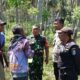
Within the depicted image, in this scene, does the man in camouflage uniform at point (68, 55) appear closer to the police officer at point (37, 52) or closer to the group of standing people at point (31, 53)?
the group of standing people at point (31, 53)

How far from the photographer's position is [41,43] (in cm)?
743

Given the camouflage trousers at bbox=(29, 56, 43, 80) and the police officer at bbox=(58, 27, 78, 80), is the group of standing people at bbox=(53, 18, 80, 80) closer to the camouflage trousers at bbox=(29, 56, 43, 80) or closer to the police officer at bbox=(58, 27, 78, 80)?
the police officer at bbox=(58, 27, 78, 80)

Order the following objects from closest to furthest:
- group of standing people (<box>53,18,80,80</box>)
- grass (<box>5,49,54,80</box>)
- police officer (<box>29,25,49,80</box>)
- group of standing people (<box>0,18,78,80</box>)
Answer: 1. group of standing people (<box>53,18,80,80</box>)
2. group of standing people (<box>0,18,78,80</box>)
3. police officer (<box>29,25,49,80</box>)
4. grass (<box>5,49,54,80</box>)

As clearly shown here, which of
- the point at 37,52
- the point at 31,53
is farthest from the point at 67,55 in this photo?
the point at 37,52

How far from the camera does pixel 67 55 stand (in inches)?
224

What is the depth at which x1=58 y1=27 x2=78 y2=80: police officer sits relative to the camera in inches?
221

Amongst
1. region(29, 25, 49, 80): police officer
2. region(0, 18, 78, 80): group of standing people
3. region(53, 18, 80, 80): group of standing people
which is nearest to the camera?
region(53, 18, 80, 80): group of standing people

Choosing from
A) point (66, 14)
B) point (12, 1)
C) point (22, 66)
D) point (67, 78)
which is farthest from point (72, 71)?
point (66, 14)

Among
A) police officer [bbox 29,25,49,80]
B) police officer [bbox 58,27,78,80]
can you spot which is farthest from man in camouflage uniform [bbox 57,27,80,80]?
police officer [bbox 29,25,49,80]

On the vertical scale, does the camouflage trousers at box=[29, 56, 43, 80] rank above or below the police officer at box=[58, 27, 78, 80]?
below

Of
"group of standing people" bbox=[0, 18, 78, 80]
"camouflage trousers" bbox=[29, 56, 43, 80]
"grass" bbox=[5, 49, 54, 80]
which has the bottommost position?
"grass" bbox=[5, 49, 54, 80]

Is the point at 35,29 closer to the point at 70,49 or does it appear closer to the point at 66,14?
the point at 70,49

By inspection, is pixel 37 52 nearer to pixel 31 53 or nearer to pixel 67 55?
pixel 31 53

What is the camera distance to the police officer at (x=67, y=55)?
5.61 meters
